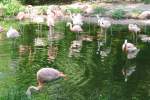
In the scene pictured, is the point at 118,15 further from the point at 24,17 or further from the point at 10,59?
the point at 10,59

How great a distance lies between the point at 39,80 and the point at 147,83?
2.12 meters

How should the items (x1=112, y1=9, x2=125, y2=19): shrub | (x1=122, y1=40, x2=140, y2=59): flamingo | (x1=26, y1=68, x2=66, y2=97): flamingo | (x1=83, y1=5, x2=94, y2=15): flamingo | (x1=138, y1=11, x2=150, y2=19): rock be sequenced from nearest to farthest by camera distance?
(x1=26, y1=68, x2=66, y2=97): flamingo
(x1=122, y1=40, x2=140, y2=59): flamingo
(x1=138, y1=11, x2=150, y2=19): rock
(x1=112, y1=9, x2=125, y2=19): shrub
(x1=83, y1=5, x2=94, y2=15): flamingo

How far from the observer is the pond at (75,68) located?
9.64 m

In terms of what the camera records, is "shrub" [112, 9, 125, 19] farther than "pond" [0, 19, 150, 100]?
Yes

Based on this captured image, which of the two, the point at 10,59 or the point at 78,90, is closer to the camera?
the point at 78,90

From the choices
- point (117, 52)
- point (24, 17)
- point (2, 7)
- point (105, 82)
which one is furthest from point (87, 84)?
point (2, 7)

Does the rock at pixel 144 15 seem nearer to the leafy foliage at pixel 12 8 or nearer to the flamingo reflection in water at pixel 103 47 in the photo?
the flamingo reflection in water at pixel 103 47

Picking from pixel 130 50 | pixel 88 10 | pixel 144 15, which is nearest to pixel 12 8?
pixel 88 10

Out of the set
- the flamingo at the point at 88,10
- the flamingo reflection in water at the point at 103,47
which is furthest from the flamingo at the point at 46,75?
the flamingo at the point at 88,10

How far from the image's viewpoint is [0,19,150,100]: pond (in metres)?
9.64

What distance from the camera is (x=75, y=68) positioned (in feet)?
38.2

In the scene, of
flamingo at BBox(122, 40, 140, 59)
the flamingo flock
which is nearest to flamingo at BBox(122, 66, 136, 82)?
the flamingo flock

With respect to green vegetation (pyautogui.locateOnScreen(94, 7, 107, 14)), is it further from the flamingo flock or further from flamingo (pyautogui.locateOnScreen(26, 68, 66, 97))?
flamingo (pyautogui.locateOnScreen(26, 68, 66, 97))

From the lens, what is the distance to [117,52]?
13859mm
